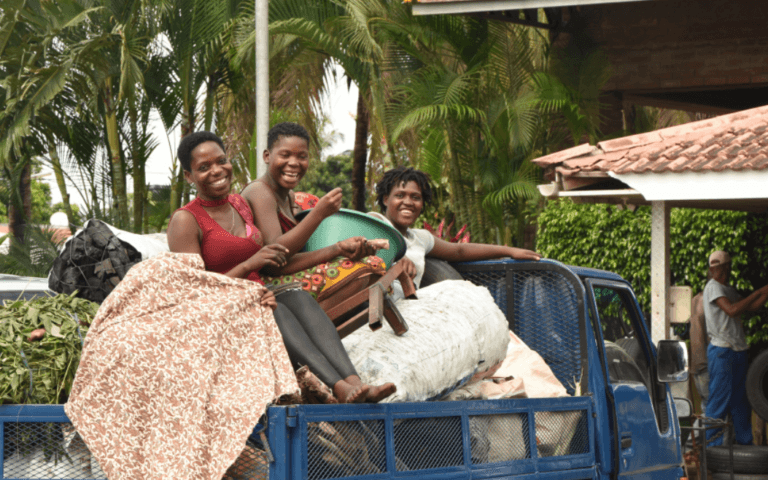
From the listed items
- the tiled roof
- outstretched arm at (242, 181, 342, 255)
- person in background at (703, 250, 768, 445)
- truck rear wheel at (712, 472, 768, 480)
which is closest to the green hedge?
person in background at (703, 250, 768, 445)

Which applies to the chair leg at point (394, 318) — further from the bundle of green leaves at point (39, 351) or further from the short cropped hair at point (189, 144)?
the bundle of green leaves at point (39, 351)

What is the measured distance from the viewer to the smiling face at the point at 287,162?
391 cm

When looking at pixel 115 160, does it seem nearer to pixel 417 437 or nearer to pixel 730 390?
pixel 730 390

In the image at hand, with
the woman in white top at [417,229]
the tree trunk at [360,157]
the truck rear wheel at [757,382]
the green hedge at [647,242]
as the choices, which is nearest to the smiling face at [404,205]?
the woman in white top at [417,229]

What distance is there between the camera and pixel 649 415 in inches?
187

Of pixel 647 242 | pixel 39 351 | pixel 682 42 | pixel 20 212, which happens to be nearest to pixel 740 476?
pixel 647 242

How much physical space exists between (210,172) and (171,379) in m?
1.03

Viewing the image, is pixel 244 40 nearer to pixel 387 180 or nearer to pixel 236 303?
pixel 387 180

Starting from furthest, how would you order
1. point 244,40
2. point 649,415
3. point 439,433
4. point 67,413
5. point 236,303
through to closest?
point 244,40
point 649,415
point 439,433
point 236,303
point 67,413

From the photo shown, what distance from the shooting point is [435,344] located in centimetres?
360

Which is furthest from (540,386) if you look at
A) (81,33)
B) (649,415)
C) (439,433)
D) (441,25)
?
(81,33)

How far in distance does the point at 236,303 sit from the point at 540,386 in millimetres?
1774

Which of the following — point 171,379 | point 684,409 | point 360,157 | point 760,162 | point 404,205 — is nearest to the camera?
point 171,379

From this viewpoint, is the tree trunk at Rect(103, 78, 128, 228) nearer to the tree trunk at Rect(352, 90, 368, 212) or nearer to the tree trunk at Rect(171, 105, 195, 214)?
the tree trunk at Rect(171, 105, 195, 214)
